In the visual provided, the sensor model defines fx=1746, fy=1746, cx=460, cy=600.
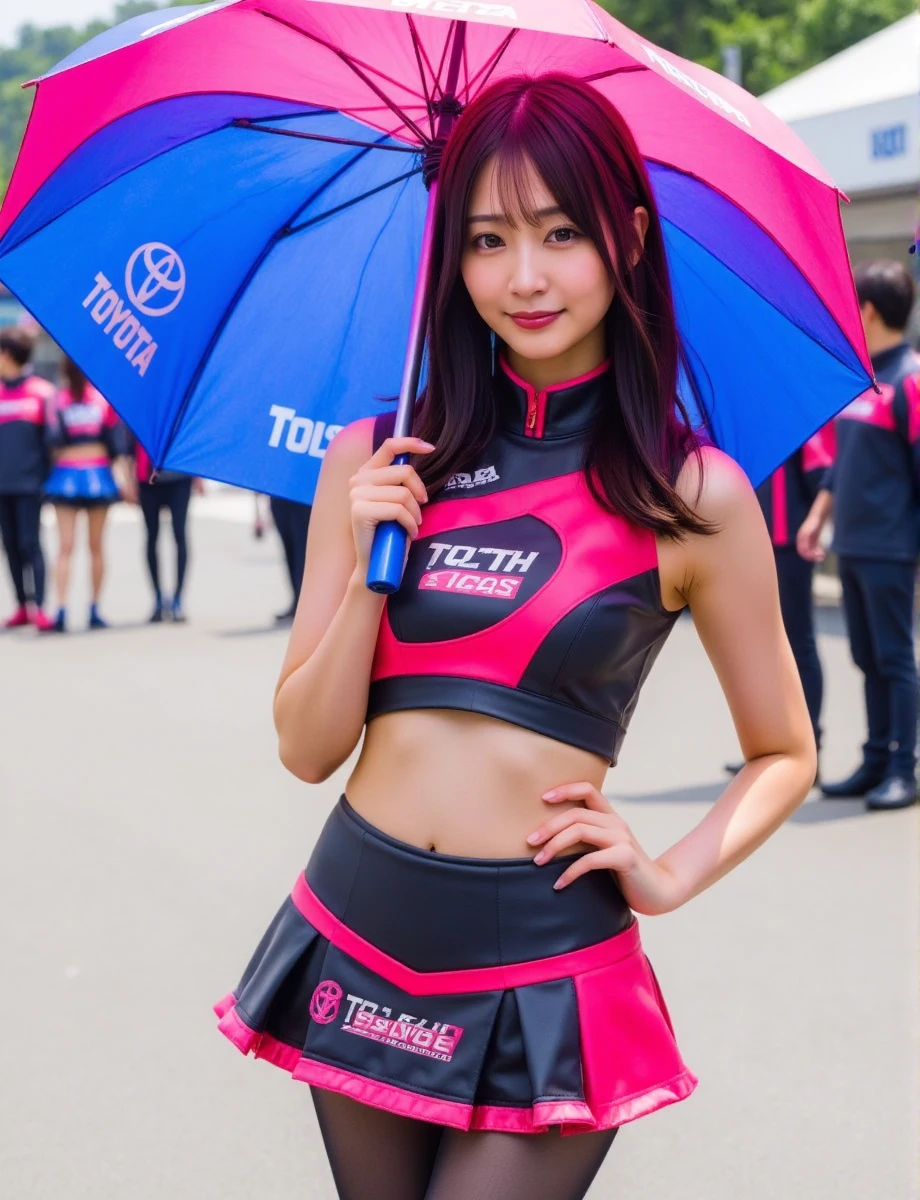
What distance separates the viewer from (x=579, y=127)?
84.4 inches

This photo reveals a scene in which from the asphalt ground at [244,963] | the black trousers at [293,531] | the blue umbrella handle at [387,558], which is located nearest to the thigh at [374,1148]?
the blue umbrella handle at [387,558]

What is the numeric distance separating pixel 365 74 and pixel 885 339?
15.6 ft

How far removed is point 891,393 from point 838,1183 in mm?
3950

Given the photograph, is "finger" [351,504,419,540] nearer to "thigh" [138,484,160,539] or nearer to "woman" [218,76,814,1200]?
"woman" [218,76,814,1200]

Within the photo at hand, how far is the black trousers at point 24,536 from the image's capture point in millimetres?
12992

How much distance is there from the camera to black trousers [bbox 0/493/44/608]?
1299 centimetres

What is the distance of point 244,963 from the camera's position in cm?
529

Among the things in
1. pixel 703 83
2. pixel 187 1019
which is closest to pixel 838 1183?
pixel 187 1019

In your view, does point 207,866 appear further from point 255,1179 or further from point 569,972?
point 569,972

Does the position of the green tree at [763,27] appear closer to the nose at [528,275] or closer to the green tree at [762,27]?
the green tree at [762,27]

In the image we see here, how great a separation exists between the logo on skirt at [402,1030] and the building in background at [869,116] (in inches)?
398

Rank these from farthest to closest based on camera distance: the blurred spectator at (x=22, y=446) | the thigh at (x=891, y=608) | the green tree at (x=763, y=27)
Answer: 1. the green tree at (x=763, y=27)
2. the blurred spectator at (x=22, y=446)
3. the thigh at (x=891, y=608)

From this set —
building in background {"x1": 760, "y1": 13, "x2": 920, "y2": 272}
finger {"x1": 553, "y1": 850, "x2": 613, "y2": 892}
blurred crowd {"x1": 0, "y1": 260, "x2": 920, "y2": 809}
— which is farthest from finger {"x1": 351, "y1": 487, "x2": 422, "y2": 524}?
building in background {"x1": 760, "y1": 13, "x2": 920, "y2": 272}

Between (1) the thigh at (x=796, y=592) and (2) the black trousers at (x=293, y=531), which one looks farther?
(2) the black trousers at (x=293, y=531)
